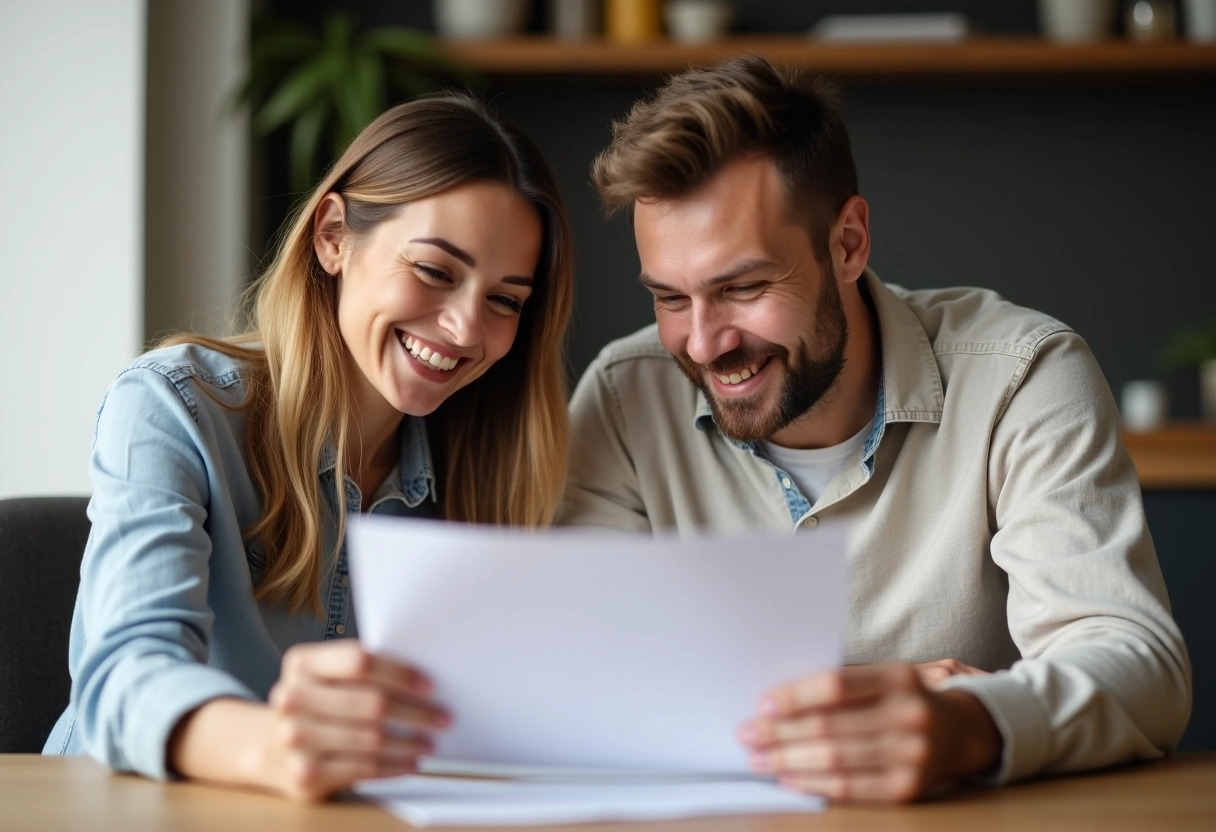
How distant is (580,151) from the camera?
3648 millimetres

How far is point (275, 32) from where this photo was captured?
3238 mm

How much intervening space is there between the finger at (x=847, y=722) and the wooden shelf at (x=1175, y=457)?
2.49 m

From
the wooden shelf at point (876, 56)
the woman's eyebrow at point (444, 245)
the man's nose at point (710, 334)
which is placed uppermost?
the wooden shelf at point (876, 56)

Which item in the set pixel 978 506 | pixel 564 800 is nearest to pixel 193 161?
pixel 978 506

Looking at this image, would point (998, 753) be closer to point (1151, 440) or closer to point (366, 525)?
point (366, 525)

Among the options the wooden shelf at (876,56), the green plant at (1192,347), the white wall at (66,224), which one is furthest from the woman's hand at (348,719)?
the green plant at (1192,347)

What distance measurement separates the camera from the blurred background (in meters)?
2.68

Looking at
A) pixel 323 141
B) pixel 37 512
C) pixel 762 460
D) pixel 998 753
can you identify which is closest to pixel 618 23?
pixel 323 141

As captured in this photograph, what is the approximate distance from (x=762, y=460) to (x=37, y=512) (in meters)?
0.98

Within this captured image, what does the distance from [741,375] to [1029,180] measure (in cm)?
235

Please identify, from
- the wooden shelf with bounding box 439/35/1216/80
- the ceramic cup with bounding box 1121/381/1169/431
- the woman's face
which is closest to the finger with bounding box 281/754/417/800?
the woman's face

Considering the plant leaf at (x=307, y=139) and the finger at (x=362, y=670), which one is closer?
the finger at (x=362, y=670)

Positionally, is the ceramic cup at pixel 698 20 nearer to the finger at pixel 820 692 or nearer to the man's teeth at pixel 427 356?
the man's teeth at pixel 427 356

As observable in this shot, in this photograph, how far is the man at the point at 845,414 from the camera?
1.40 meters
